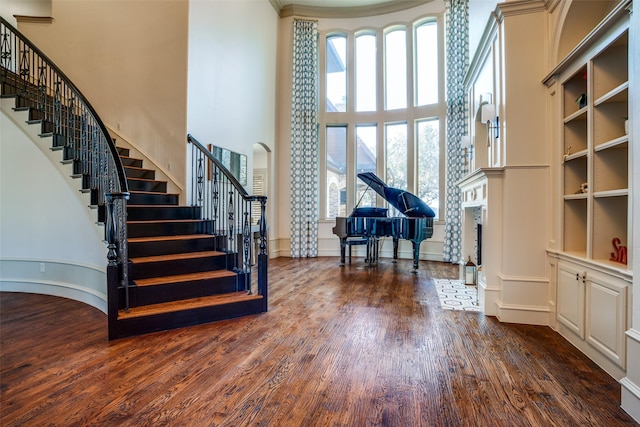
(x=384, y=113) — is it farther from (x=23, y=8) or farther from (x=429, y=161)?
(x=23, y=8)

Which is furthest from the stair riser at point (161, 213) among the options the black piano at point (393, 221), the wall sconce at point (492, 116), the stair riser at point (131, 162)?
the wall sconce at point (492, 116)

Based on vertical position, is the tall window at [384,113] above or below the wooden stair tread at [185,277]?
above

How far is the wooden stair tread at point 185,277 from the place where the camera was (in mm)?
3035

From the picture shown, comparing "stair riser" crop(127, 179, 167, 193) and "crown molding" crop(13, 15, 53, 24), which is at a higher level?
"crown molding" crop(13, 15, 53, 24)

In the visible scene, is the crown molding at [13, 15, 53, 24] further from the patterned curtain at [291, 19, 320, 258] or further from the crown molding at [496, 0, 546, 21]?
the crown molding at [496, 0, 546, 21]

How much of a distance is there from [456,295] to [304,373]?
268 centimetres

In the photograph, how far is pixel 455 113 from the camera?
6.32 meters

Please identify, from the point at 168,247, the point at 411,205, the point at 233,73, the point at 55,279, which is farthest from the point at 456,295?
the point at 233,73

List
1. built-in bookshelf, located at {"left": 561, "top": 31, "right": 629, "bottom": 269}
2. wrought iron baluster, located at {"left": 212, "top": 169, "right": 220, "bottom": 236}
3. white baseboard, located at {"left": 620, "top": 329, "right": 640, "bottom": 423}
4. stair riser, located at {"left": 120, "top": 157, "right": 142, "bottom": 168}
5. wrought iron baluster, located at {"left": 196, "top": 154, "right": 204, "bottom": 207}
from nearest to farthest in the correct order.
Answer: white baseboard, located at {"left": 620, "top": 329, "right": 640, "bottom": 423}, built-in bookshelf, located at {"left": 561, "top": 31, "right": 629, "bottom": 269}, wrought iron baluster, located at {"left": 212, "top": 169, "right": 220, "bottom": 236}, stair riser, located at {"left": 120, "top": 157, "right": 142, "bottom": 168}, wrought iron baluster, located at {"left": 196, "top": 154, "right": 204, "bottom": 207}

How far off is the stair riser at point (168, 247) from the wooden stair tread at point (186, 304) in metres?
0.70

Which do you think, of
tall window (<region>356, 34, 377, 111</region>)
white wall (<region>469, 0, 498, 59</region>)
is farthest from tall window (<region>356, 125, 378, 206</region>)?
white wall (<region>469, 0, 498, 59</region>)

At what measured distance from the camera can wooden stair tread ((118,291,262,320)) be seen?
2.76 metres

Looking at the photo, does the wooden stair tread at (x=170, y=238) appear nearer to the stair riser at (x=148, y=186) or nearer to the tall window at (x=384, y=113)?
the stair riser at (x=148, y=186)

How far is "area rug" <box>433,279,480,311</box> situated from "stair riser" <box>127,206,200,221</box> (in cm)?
333
